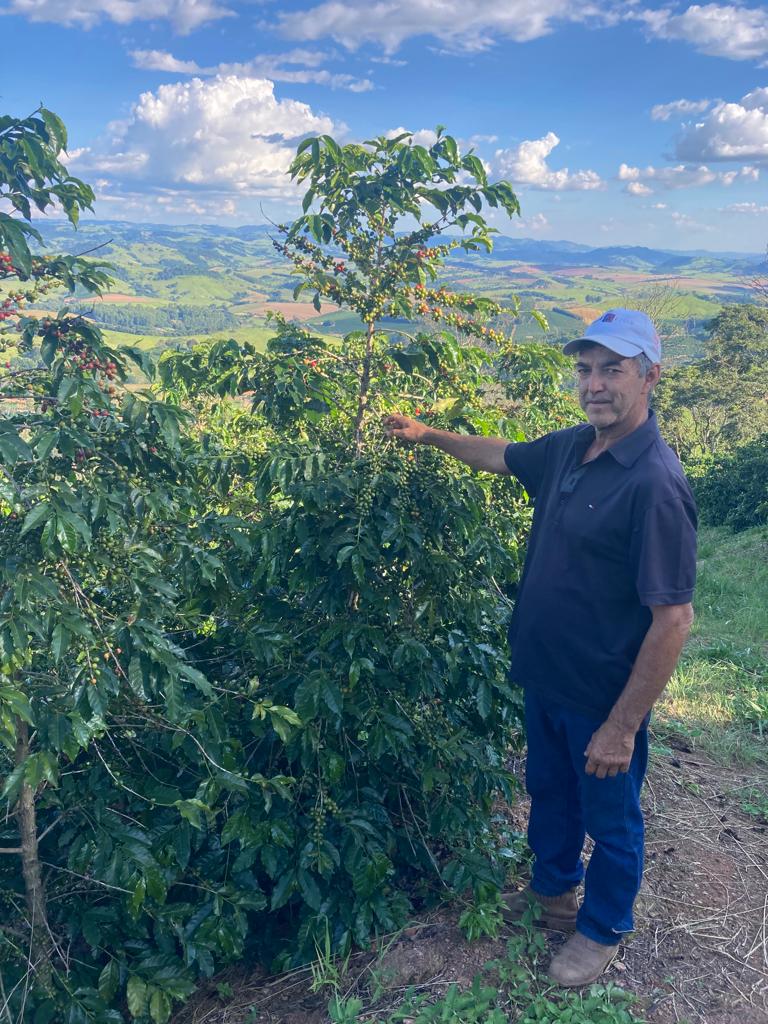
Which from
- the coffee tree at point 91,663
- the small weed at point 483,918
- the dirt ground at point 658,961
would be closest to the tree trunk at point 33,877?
the coffee tree at point 91,663

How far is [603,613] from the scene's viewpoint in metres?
2.88

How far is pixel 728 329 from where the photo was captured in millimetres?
42969

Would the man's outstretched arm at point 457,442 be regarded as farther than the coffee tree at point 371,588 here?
Yes

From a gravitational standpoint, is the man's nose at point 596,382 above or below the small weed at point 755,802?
above

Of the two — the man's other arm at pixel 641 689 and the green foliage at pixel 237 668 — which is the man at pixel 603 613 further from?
the green foliage at pixel 237 668

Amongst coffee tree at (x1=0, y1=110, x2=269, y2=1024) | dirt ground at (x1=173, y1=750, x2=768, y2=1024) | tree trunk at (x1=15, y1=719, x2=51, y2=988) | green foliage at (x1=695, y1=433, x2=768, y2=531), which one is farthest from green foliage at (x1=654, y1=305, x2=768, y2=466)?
tree trunk at (x1=15, y1=719, x2=51, y2=988)

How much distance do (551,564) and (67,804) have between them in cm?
234

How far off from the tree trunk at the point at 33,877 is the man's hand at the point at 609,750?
7.44 ft

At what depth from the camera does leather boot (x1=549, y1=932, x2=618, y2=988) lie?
310cm

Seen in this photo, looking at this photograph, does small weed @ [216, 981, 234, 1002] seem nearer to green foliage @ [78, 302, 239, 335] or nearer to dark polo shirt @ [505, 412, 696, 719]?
dark polo shirt @ [505, 412, 696, 719]

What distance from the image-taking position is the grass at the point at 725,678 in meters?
5.42

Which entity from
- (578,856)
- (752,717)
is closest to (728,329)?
(752,717)

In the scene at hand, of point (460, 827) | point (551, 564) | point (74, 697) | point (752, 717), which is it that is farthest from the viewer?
point (752, 717)

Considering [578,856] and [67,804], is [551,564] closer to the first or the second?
[578,856]
